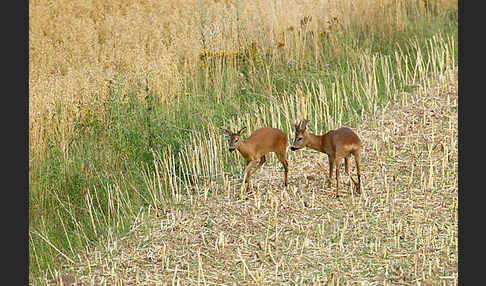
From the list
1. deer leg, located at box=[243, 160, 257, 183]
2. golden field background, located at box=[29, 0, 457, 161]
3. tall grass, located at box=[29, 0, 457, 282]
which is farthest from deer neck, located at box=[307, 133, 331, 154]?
golden field background, located at box=[29, 0, 457, 161]

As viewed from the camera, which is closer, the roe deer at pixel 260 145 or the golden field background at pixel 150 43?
the roe deer at pixel 260 145

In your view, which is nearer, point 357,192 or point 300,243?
point 300,243

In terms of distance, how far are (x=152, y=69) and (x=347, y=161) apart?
144 inches

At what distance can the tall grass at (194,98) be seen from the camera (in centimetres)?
711

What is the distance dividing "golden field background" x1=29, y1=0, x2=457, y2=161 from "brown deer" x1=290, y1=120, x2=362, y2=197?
298 centimetres

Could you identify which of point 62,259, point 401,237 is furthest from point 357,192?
point 62,259

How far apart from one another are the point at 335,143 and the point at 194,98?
311cm

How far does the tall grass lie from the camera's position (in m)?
7.11

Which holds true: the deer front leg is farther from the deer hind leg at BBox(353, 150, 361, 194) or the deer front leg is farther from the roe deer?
the deer hind leg at BBox(353, 150, 361, 194)

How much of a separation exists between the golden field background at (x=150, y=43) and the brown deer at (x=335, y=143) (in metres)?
2.98

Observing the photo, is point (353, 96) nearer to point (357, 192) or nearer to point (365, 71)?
point (365, 71)

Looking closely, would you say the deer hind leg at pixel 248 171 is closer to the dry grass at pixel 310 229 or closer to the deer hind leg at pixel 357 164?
the dry grass at pixel 310 229

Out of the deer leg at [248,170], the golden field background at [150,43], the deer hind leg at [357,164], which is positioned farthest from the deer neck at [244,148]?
the golden field background at [150,43]

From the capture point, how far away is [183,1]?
1625 centimetres
